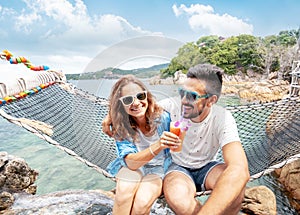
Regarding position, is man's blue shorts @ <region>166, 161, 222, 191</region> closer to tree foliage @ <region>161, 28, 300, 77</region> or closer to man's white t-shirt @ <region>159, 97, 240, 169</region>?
man's white t-shirt @ <region>159, 97, 240, 169</region>

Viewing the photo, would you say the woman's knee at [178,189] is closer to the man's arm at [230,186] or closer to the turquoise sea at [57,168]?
the man's arm at [230,186]

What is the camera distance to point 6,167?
230 centimetres

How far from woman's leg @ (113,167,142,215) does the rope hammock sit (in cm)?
16

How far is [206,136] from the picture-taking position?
3.42ft

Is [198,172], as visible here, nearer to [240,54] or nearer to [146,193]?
[146,193]

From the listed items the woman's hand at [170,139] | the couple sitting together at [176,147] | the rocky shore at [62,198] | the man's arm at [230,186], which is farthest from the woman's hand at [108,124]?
the rocky shore at [62,198]

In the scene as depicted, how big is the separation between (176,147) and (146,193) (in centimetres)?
28

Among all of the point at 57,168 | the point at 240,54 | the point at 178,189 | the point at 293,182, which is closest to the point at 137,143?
the point at 178,189

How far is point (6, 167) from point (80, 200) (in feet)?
2.40

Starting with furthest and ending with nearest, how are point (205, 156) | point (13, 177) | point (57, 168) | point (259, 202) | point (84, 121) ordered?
point (57, 168) < point (13, 177) < point (259, 202) < point (84, 121) < point (205, 156)

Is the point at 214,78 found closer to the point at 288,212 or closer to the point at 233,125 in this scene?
the point at 233,125

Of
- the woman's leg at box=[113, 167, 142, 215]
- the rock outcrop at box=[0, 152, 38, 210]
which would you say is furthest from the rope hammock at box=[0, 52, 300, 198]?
the rock outcrop at box=[0, 152, 38, 210]

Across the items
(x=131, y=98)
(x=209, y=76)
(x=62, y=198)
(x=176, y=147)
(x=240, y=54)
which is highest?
(x=240, y=54)

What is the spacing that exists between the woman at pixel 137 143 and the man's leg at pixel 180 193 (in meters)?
0.04
